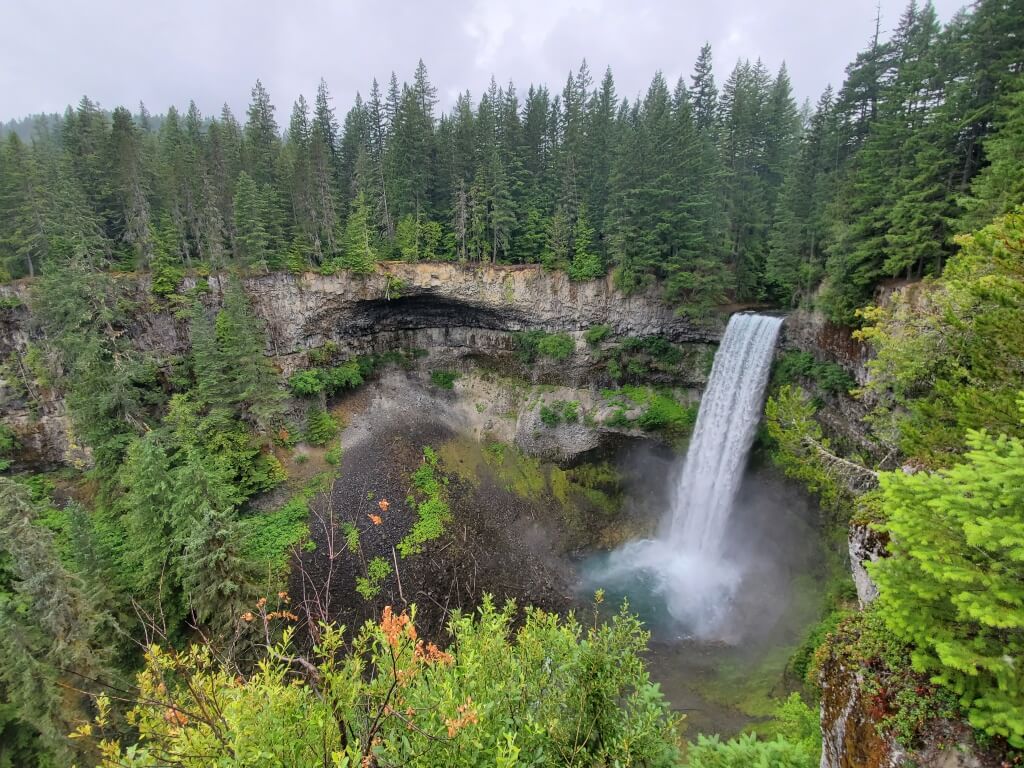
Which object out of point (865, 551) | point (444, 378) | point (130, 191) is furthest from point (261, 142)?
point (865, 551)

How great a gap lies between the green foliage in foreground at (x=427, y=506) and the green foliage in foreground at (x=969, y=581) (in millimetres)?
20406

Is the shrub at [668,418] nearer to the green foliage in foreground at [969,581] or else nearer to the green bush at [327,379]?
the green bush at [327,379]

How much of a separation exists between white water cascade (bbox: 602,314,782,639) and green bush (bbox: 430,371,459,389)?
52.8ft

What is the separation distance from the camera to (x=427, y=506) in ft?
81.3

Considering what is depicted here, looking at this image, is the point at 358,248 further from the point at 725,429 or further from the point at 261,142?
the point at 725,429

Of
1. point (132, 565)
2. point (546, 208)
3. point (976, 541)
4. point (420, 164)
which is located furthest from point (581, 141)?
point (132, 565)

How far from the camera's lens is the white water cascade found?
21859 millimetres

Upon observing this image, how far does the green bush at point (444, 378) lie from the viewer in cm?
3231

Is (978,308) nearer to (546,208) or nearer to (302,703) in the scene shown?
(302,703)

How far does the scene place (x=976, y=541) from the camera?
4.29 meters

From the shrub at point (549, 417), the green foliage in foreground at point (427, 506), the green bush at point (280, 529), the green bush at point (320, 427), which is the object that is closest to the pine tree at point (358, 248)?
the green bush at point (320, 427)

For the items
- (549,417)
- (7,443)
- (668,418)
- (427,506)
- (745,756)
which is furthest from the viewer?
(549,417)

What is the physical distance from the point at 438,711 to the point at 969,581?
5710 mm

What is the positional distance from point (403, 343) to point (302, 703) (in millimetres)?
29057
